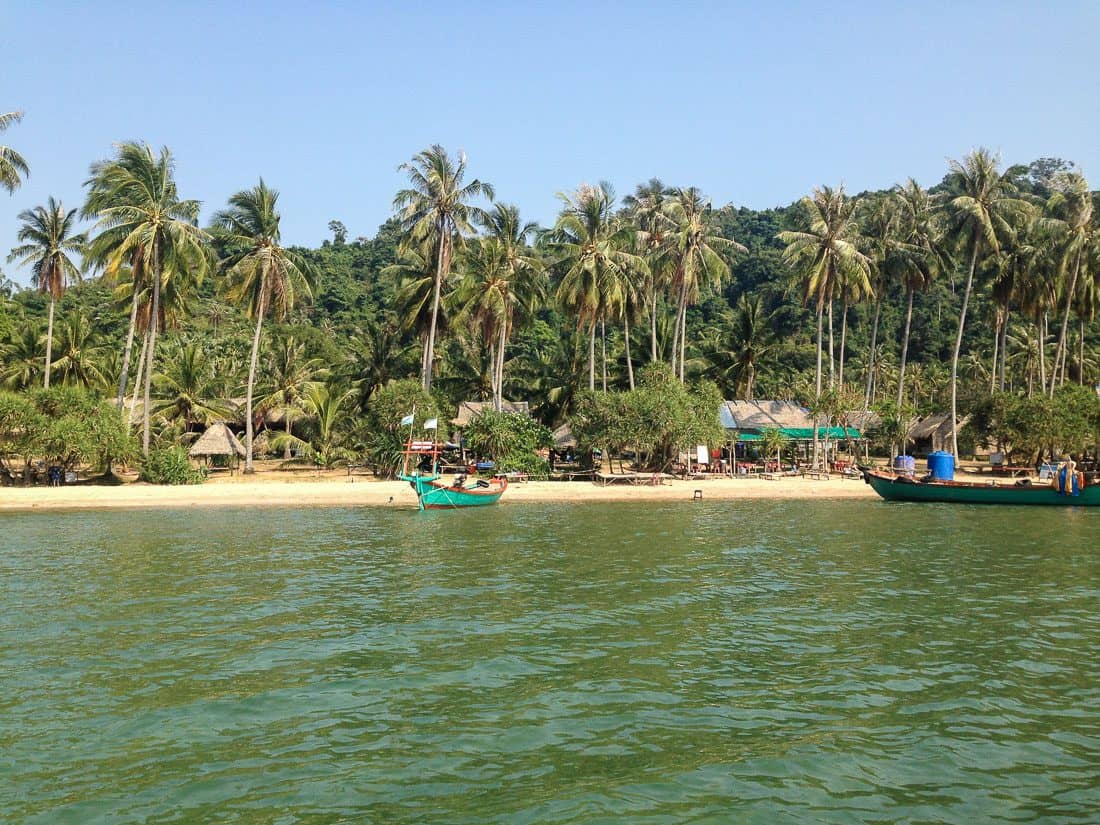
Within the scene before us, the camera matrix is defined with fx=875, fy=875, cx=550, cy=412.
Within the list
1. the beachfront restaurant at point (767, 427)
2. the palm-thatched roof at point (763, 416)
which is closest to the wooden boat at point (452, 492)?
the beachfront restaurant at point (767, 427)

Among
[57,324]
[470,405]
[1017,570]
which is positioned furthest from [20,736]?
[57,324]

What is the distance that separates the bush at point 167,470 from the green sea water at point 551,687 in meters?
19.3

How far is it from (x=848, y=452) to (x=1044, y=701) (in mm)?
49724

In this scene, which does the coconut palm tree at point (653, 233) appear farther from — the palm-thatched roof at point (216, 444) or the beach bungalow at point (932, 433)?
the palm-thatched roof at point (216, 444)

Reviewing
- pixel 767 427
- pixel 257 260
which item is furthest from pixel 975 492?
pixel 257 260

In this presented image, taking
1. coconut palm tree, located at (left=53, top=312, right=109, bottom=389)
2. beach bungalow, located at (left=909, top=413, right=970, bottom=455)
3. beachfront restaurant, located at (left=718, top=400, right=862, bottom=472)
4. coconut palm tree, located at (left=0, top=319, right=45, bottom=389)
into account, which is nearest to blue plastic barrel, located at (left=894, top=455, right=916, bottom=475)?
beachfront restaurant, located at (left=718, top=400, right=862, bottom=472)

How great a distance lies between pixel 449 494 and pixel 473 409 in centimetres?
1639

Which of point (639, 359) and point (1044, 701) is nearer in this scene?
point (1044, 701)

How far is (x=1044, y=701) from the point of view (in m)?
10.6

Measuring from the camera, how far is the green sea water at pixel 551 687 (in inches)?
319

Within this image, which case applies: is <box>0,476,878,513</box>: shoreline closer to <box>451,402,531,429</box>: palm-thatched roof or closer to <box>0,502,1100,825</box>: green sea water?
<box>451,402,531,429</box>: palm-thatched roof

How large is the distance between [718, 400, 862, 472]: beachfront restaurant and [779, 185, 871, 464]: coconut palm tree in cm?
230

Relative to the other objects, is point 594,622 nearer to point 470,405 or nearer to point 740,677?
point 740,677

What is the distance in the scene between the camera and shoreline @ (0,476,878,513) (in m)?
36.1
